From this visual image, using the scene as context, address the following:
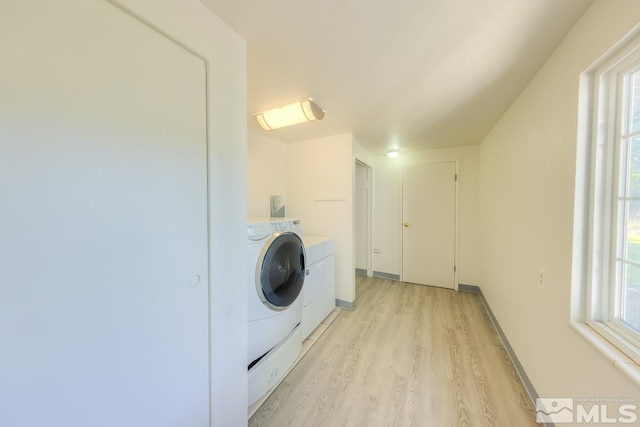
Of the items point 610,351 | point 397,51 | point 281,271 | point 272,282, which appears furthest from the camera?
point 281,271

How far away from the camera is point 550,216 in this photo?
122 cm

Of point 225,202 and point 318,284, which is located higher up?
point 225,202

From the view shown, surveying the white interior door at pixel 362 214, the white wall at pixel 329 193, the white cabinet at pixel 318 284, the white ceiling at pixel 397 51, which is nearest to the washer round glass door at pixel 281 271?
the white cabinet at pixel 318 284

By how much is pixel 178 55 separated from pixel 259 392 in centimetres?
183

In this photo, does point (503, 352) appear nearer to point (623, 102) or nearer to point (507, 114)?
point (623, 102)

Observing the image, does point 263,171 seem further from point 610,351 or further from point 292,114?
point 610,351

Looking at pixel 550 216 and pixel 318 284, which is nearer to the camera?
pixel 550 216

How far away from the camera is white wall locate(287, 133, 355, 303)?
8.32 feet

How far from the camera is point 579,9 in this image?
3.08ft

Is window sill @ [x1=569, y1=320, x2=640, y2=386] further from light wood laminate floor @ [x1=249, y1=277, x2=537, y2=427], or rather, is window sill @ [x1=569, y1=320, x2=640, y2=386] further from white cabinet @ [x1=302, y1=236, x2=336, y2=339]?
white cabinet @ [x1=302, y1=236, x2=336, y2=339]

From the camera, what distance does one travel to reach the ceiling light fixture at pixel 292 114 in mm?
1721

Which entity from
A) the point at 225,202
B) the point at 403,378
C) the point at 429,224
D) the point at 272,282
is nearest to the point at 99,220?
the point at 225,202

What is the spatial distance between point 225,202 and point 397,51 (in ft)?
3.89

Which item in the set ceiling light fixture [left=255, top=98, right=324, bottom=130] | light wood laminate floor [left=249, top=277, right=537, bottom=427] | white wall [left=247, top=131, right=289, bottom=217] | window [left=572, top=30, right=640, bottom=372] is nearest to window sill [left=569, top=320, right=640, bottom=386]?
window [left=572, top=30, right=640, bottom=372]
